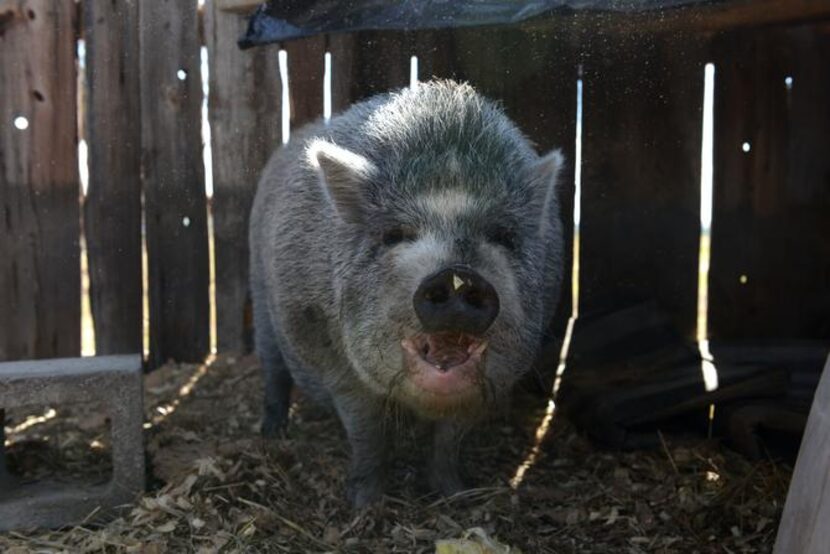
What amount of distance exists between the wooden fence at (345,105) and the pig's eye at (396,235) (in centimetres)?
236

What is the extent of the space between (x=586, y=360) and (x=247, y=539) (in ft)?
8.40

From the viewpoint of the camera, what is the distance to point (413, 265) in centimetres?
357

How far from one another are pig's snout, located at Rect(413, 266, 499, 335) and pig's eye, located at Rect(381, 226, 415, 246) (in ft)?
1.77

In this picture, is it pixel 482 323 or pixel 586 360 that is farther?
pixel 586 360

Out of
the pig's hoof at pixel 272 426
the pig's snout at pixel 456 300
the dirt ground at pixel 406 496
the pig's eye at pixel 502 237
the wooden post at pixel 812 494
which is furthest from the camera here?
the pig's hoof at pixel 272 426

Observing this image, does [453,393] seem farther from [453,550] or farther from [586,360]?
[586,360]

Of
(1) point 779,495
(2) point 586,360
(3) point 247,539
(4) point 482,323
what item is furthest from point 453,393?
(2) point 586,360

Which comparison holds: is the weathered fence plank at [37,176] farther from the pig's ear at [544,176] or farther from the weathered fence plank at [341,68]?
the pig's ear at [544,176]

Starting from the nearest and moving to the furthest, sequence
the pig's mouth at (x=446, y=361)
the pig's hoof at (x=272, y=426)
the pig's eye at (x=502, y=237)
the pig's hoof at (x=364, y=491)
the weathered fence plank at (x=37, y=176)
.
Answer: the pig's mouth at (x=446, y=361) → the pig's eye at (x=502, y=237) → the pig's hoof at (x=364, y=491) → the pig's hoof at (x=272, y=426) → the weathered fence plank at (x=37, y=176)

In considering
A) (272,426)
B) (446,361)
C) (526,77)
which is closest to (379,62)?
(526,77)

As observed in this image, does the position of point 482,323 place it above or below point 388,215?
below

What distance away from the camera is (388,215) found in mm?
3842

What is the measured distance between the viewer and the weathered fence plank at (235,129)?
6.02 m

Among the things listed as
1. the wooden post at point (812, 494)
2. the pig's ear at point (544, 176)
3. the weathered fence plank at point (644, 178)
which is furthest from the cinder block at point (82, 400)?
the weathered fence plank at point (644, 178)
